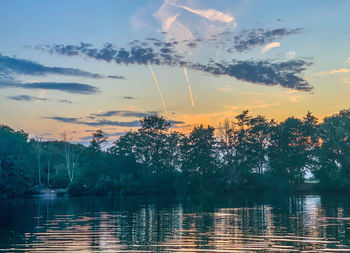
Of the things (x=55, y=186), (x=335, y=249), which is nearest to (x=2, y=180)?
(x=55, y=186)

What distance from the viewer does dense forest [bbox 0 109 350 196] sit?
98500mm

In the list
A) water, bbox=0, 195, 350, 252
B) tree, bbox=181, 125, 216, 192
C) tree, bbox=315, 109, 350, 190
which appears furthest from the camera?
tree, bbox=181, 125, 216, 192

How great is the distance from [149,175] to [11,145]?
3450cm

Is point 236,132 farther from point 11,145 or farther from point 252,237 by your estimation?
point 252,237

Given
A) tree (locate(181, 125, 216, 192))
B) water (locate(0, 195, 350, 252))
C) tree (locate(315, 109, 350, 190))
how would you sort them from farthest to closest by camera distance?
tree (locate(181, 125, 216, 192)), tree (locate(315, 109, 350, 190)), water (locate(0, 195, 350, 252))

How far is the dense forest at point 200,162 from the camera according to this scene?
98500 mm

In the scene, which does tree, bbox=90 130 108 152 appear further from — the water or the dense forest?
the water

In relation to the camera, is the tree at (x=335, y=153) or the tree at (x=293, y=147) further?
the tree at (x=293, y=147)

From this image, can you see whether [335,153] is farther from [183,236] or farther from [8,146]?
[183,236]

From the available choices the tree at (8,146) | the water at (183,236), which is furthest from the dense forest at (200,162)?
the water at (183,236)

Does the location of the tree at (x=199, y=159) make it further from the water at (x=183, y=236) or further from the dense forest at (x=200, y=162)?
the water at (x=183, y=236)

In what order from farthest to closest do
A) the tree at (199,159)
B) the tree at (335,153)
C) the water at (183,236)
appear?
the tree at (199,159)
the tree at (335,153)
the water at (183,236)

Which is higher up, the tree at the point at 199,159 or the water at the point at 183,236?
the tree at the point at 199,159

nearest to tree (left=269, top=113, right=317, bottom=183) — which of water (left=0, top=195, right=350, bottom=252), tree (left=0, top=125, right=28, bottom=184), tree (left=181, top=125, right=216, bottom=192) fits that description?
tree (left=181, top=125, right=216, bottom=192)
